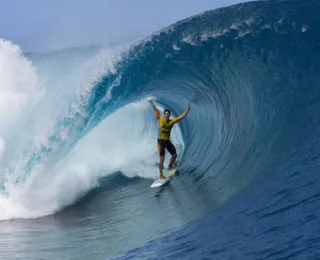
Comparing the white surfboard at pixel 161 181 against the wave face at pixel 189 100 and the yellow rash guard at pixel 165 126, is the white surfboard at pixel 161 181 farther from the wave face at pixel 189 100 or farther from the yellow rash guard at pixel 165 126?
the yellow rash guard at pixel 165 126

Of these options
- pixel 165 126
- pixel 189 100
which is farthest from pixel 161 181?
pixel 189 100

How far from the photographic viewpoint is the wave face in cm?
837

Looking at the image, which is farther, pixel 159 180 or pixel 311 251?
pixel 159 180

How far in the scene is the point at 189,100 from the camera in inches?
491

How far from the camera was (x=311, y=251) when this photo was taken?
3609 millimetres

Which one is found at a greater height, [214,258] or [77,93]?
[77,93]

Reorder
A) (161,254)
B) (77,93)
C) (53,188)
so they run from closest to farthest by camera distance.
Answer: (161,254), (53,188), (77,93)

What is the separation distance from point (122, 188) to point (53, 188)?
5.06 feet

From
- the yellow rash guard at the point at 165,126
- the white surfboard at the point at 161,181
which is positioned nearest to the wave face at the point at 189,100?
the white surfboard at the point at 161,181

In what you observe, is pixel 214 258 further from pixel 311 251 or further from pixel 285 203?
pixel 285 203

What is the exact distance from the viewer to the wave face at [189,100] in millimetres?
8367

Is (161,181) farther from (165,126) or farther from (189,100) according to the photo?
(189,100)

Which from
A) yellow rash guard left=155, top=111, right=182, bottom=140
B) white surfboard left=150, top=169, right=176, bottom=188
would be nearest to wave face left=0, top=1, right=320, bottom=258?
white surfboard left=150, top=169, right=176, bottom=188

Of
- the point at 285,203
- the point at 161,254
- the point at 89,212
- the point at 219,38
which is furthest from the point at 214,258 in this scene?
the point at 219,38
